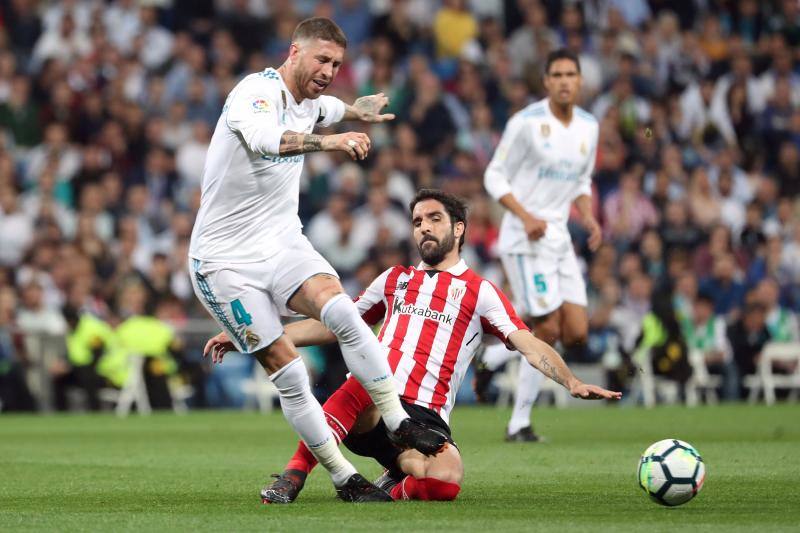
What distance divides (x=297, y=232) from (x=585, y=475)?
2.39m

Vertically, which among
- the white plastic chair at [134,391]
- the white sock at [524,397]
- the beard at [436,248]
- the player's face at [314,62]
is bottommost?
the white plastic chair at [134,391]

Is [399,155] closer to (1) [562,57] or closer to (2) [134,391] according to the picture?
(2) [134,391]

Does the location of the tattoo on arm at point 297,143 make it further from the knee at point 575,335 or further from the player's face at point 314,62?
the knee at point 575,335

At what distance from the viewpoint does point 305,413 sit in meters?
6.92

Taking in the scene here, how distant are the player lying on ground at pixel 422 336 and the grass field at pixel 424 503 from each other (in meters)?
0.33

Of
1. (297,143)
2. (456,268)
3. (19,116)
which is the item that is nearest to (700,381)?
(19,116)

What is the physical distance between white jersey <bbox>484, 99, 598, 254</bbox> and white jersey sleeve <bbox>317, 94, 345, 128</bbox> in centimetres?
381

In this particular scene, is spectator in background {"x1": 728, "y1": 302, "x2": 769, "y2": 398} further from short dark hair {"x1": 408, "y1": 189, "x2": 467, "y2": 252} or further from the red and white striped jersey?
short dark hair {"x1": 408, "y1": 189, "x2": 467, "y2": 252}

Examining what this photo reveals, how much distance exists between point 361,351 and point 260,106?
4.10 ft

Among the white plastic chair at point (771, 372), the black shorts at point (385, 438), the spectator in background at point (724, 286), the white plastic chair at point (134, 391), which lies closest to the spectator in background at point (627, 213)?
the spectator in background at point (724, 286)

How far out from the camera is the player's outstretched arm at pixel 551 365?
636cm

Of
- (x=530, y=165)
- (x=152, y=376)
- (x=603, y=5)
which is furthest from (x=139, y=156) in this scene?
(x=530, y=165)

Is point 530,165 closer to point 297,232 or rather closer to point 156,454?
point 156,454

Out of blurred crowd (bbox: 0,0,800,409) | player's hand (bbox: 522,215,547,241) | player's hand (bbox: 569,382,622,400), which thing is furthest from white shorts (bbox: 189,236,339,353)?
blurred crowd (bbox: 0,0,800,409)
